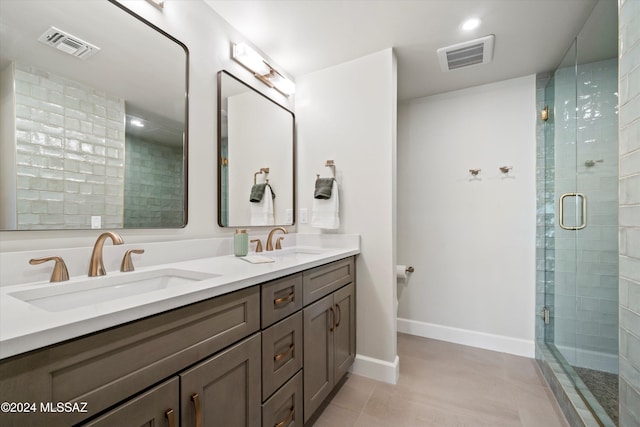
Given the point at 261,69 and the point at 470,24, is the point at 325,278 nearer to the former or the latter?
the point at 261,69

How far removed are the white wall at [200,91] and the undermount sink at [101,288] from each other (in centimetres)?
22

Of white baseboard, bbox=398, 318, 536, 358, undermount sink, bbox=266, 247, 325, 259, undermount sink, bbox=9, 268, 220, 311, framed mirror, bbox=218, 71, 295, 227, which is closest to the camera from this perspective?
undermount sink, bbox=9, 268, 220, 311

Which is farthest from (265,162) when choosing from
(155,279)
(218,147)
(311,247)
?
(155,279)

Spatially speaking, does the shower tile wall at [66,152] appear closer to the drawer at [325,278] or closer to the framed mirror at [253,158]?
the framed mirror at [253,158]

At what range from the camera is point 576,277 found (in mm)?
1926

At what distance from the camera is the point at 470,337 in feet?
8.27

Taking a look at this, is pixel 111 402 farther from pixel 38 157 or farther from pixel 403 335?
pixel 403 335

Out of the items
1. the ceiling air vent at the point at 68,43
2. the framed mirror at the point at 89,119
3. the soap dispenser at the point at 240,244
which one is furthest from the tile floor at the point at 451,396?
the ceiling air vent at the point at 68,43

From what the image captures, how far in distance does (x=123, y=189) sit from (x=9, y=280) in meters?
0.46

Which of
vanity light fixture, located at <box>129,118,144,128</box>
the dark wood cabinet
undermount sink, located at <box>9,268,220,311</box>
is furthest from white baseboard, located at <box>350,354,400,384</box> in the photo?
vanity light fixture, located at <box>129,118,144,128</box>

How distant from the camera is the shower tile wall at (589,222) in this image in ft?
5.22

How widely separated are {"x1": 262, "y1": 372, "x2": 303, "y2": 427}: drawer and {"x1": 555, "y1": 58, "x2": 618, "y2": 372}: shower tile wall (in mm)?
1689

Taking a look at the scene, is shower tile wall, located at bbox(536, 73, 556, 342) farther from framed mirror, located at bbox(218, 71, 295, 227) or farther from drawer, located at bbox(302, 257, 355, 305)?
framed mirror, located at bbox(218, 71, 295, 227)

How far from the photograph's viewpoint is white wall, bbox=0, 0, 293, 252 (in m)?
1.39
